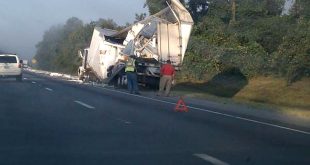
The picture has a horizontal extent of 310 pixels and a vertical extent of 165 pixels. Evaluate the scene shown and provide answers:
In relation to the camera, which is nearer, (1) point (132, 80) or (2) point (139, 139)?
(2) point (139, 139)

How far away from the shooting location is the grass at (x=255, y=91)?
103 feet

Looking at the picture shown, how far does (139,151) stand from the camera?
33.7ft

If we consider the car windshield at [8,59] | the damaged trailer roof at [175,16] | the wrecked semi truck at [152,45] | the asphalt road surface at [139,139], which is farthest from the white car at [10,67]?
the asphalt road surface at [139,139]

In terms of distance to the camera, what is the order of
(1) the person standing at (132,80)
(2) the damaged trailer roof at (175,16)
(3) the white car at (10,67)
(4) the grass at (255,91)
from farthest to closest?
(3) the white car at (10,67) → (2) the damaged trailer roof at (175,16) → (4) the grass at (255,91) → (1) the person standing at (132,80)

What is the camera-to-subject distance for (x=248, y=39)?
149 feet

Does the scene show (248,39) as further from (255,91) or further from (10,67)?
(10,67)

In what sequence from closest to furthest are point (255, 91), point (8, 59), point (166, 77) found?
point (166, 77) < point (255, 91) < point (8, 59)

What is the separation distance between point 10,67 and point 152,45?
11.2 meters

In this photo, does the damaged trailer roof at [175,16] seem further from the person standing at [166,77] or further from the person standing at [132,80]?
the person standing at [166,77]

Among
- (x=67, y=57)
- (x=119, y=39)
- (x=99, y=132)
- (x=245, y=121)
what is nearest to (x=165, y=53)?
(x=119, y=39)

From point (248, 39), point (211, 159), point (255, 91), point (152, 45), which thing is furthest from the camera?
point (248, 39)

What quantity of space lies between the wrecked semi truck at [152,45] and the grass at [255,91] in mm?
2000

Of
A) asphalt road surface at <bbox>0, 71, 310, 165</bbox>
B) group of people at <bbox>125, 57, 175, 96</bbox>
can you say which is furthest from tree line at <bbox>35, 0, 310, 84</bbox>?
asphalt road surface at <bbox>0, 71, 310, 165</bbox>

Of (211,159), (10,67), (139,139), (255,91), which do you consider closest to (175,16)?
(255,91)
